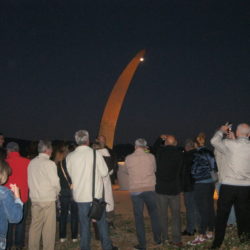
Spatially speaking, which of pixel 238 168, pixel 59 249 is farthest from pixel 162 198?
pixel 59 249

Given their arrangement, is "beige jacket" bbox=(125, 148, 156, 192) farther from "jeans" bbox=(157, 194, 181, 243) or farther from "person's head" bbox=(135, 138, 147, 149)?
"jeans" bbox=(157, 194, 181, 243)

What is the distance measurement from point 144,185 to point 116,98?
1310cm

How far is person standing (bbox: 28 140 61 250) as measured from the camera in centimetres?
464

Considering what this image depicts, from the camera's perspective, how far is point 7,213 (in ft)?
8.18

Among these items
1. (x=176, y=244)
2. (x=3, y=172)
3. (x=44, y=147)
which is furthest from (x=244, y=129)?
(x=3, y=172)

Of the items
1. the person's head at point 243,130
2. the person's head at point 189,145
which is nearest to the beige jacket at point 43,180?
the person's head at point 189,145

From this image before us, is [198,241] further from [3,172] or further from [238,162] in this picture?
[3,172]

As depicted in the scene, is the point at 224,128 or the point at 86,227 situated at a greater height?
the point at 224,128

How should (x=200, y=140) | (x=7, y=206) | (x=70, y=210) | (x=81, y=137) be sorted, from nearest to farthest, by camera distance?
(x=7, y=206) → (x=81, y=137) → (x=200, y=140) → (x=70, y=210)

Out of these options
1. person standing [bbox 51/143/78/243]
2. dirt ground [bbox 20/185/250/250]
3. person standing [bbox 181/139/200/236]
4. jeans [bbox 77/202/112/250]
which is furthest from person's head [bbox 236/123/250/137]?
person standing [bbox 51/143/78/243]

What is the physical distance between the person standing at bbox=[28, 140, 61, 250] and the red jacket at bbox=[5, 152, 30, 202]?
33cm

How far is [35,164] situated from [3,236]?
218cm

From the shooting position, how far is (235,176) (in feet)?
14.9

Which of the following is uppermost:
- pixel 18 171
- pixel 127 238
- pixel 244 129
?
pixel 244 129
